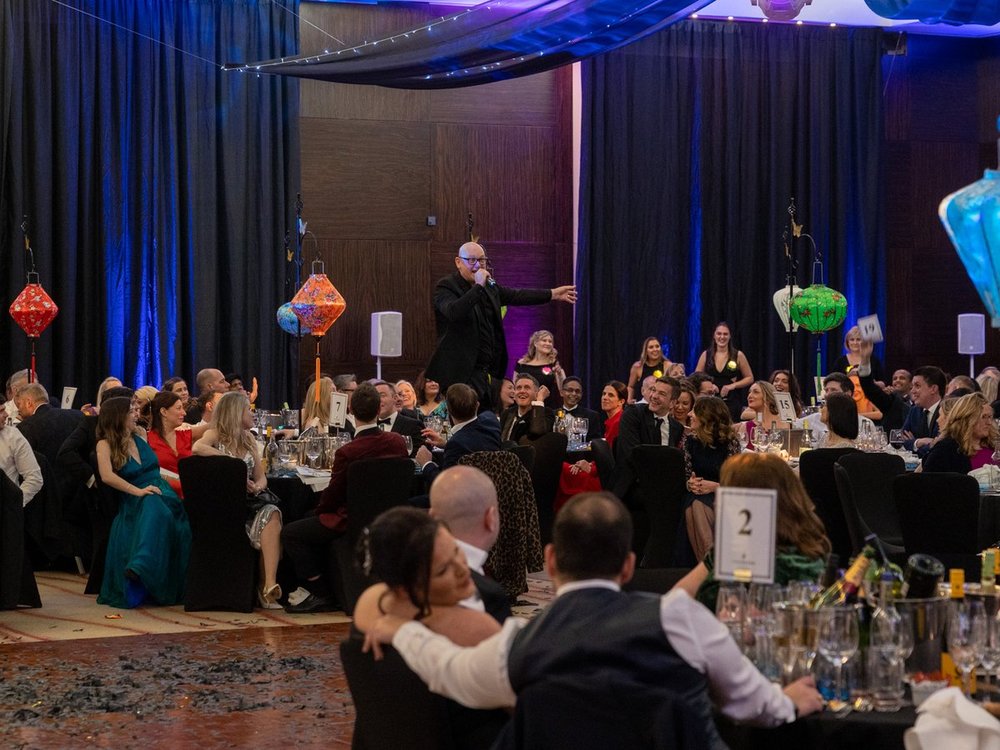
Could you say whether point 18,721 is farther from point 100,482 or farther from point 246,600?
point 100,482

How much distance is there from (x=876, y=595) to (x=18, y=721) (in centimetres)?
314

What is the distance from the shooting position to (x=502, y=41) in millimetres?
6770

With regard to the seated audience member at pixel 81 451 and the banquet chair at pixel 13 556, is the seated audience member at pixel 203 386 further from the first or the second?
the banquet chair at pixel 13 556

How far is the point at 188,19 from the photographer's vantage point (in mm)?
12453

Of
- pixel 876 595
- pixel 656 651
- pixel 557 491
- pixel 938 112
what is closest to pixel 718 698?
pixel 656 651

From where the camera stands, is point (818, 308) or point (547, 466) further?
point (818, 308)

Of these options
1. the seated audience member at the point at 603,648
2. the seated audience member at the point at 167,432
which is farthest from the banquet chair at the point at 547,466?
the seated audience member at the point at 603,648

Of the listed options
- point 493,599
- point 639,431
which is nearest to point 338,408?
point 639,431

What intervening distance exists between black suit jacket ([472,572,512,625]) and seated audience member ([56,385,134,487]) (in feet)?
16.8

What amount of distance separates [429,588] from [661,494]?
453 centimetres

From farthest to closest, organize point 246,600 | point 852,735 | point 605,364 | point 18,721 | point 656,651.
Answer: point 605,364 → point 246,600 → point 18,721 → point 852,735 → point 656,651

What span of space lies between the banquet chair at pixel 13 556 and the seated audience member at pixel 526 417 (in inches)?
107

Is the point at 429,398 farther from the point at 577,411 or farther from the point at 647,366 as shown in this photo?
the point at 647,366

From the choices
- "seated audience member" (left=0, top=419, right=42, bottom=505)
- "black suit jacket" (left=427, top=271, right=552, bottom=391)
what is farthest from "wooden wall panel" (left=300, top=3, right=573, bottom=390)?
"seated audience member" (left=0, top=419, right=42, bottom=505)
